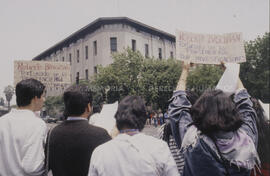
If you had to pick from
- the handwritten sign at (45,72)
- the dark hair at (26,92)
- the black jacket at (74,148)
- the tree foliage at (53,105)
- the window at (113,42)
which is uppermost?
the window at (113,42)

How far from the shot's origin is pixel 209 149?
1.64 meters

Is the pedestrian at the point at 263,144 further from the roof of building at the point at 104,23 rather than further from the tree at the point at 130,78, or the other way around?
the roof of building at the point at 104,23

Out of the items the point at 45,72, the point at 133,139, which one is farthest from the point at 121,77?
the point at 133,139

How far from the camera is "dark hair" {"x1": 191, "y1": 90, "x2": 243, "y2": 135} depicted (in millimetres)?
1645

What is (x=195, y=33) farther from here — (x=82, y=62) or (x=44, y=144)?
(x=82, y=62)

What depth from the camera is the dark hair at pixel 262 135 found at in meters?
2.66

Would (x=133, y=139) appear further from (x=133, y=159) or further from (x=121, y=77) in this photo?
(x=121, y=77)

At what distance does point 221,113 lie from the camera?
5.55 feet

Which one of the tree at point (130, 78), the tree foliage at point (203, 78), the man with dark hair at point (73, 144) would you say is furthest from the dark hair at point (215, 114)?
the tree foliage at point (203, 78)

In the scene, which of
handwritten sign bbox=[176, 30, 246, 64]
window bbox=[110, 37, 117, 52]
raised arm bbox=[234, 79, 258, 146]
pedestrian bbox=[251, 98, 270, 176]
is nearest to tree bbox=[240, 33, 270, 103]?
window bbox=[110, 37, 117, 52]

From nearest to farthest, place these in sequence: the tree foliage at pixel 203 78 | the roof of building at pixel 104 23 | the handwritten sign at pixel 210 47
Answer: the handwritten sign at pixel 210 47, the tree foliage at pixel 203 78, the roof of building at pixel 104 23

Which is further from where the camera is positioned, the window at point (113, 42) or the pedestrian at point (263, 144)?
the window at point (113, 42)

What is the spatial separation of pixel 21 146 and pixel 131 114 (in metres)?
1.02

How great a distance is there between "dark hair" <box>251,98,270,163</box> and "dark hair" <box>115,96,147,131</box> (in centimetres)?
153
